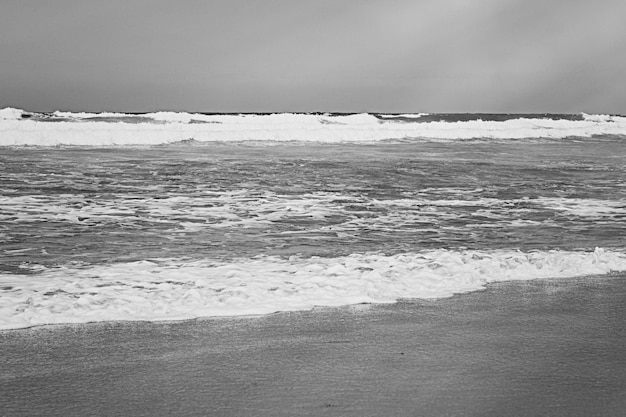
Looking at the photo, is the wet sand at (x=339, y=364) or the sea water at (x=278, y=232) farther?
the sea water at (x=278, y=232)

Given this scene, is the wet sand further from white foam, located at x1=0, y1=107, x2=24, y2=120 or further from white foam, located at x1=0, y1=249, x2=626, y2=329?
white foam, located at x1=0, y1=107, x2=24, y2=120

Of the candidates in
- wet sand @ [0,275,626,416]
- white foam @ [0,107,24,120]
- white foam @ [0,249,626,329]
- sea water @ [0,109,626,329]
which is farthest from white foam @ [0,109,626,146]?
wet sand @ [0,275,626,416]

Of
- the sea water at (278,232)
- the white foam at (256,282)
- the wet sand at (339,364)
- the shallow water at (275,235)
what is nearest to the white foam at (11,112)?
the sea water at (278,232)

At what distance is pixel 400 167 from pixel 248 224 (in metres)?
8.56

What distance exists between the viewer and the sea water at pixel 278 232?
462 centimetres

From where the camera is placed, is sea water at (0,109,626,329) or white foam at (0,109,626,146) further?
white foam at (0,109,626,146)

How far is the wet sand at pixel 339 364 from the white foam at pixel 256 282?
228 millimetres

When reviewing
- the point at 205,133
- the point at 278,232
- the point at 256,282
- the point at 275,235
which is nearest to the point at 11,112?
the point at 205,133

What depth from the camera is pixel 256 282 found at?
493 cm

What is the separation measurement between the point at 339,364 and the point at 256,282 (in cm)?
171

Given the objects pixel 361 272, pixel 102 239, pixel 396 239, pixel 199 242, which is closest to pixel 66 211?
pixel 102 239

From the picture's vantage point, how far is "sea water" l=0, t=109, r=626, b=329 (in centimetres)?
462

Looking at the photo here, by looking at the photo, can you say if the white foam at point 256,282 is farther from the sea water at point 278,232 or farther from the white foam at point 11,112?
the white foam at point 11,112

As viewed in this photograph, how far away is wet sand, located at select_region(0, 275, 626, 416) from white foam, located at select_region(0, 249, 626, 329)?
9.0 inches
